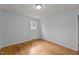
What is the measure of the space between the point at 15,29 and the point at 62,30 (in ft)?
3.43

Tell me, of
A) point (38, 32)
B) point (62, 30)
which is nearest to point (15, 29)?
point (38, 32)

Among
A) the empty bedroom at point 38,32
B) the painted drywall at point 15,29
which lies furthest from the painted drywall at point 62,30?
the painted drywall at point 15,29

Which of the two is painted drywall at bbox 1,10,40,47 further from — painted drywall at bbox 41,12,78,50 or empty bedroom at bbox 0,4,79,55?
painted drywall at bbox 41,12,78,50

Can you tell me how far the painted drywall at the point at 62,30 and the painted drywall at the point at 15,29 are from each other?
0.27 meters

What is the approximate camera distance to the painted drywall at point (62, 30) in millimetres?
1598

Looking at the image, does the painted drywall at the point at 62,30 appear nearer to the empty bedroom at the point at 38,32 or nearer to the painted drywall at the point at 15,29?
the empty bedroom at the point at 38,32

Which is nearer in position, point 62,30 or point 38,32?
point 38,32

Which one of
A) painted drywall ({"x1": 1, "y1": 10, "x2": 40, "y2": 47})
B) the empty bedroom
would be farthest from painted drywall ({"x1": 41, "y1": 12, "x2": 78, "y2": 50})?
painted drywall ({"x1": 1, "y1": 10, "x2": 40, "y2": 47})

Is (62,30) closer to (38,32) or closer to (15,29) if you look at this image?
(38,32)

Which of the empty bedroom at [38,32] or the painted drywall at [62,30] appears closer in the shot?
the empty bedroom at [38,32]

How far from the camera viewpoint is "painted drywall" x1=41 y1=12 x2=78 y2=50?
62.9 inches

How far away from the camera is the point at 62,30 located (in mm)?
1631

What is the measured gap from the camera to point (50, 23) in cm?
167

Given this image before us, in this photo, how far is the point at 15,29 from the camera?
5.18 ft
